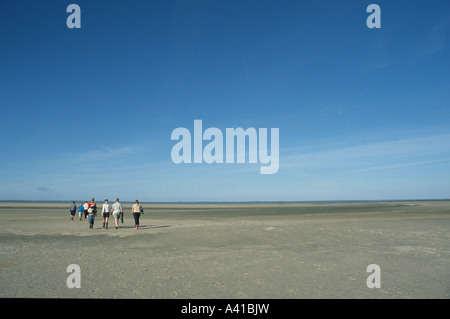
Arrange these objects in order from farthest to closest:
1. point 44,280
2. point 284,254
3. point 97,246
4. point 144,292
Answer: point 97,246
point 284,254
point 44,280
point 144,292

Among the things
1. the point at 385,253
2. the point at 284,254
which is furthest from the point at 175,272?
the point at 385,253
